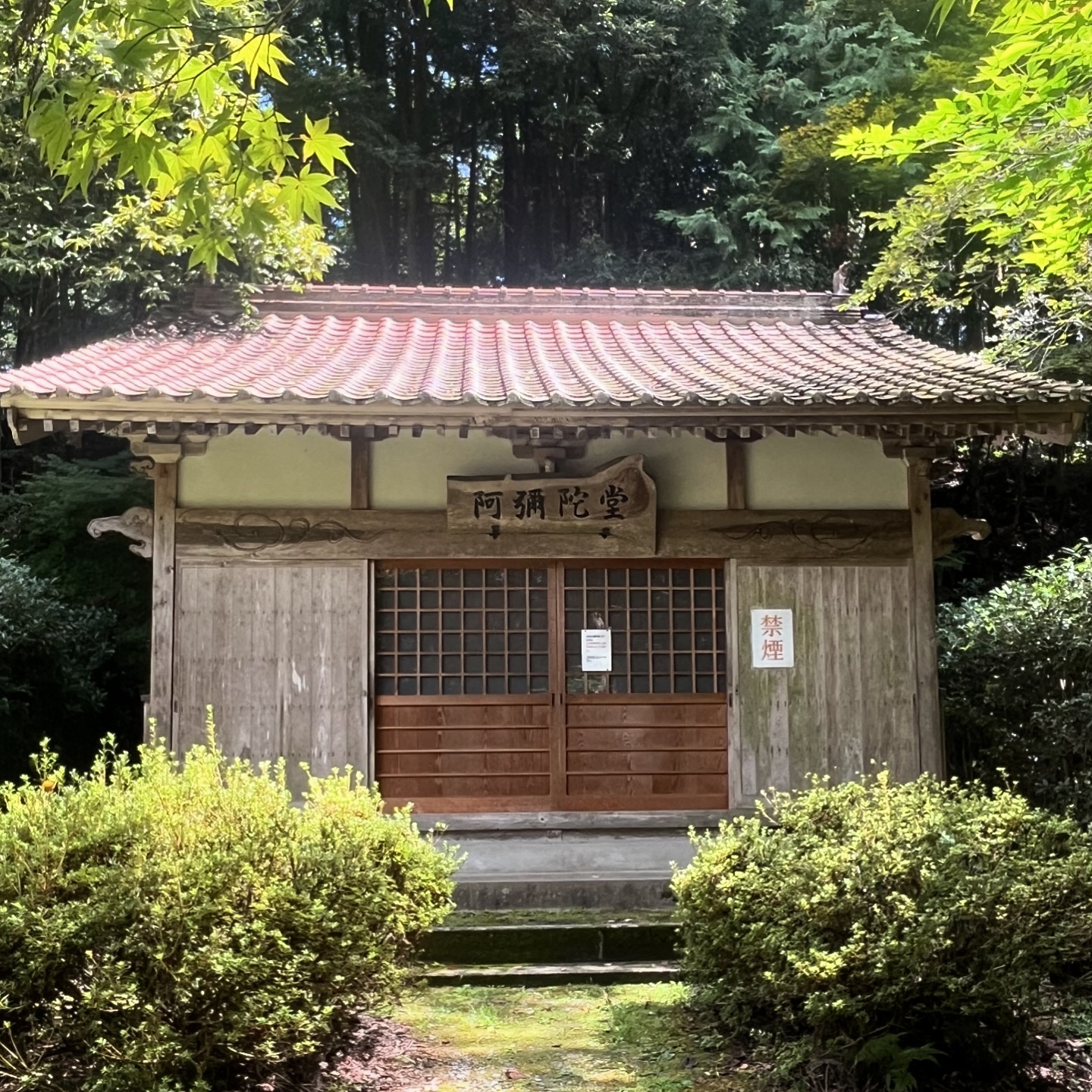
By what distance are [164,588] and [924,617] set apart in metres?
5.77

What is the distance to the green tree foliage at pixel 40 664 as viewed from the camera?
9.17m

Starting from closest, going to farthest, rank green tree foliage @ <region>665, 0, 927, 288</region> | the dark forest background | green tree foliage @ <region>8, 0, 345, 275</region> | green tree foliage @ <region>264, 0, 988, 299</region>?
green tree foliage @ <region>8, 0, 345, 275</region>
the dark forest background
green tree foliage @ <region>665, 0, 927, 288</region>
green tree foliage @ <region>264, 0, 988, 299</region>

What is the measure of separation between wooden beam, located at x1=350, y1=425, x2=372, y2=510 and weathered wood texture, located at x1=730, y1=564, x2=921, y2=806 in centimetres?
296

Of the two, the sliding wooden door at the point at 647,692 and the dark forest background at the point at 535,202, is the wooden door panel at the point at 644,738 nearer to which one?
the sliding wooden door at the point at 647,692

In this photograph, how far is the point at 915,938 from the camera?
3.45 m

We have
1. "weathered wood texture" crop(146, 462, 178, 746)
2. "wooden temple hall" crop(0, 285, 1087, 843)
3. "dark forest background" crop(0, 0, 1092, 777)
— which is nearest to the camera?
"weathered wood texture" crop(146, 462, 178, 746)

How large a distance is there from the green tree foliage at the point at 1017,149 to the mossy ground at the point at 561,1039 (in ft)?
14.6

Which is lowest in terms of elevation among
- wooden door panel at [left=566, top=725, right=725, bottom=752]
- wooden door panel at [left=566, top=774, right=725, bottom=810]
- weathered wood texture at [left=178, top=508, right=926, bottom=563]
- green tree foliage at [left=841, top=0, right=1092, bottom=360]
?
wooden door panel at [left=566, top=774, right=725, bottom=810]

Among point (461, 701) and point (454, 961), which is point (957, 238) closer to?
point (461, 701)

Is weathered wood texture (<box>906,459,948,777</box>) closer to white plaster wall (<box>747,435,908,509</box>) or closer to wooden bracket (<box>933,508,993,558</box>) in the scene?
wooden bracket (<box>933,508,993,558</box>)

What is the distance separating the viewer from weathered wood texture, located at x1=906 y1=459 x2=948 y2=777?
720cm

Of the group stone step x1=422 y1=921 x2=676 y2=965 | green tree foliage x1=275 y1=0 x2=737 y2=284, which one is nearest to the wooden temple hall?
stone step x1=422 y1=921 x2=676 y2=965

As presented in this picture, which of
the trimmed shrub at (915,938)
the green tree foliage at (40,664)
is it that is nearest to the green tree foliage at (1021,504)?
the trimmed shrub at (915,938)

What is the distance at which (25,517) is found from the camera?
12.2 meters
